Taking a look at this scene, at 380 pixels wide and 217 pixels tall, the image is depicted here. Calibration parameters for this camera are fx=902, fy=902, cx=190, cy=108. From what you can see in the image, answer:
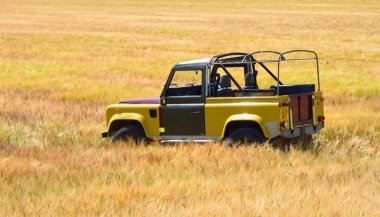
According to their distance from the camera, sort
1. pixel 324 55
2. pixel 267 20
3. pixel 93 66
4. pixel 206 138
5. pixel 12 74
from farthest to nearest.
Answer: pixel 267 20, pixel 324 55, pixel 93 66, pixel 12 74, pixel 206 138

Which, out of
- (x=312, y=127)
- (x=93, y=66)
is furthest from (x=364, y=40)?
(x=312, y=127)

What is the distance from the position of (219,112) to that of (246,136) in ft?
1.75

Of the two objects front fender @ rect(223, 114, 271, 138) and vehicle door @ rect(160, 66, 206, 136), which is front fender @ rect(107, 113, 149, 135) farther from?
front fender @ rect(223, 114, 271, 138)

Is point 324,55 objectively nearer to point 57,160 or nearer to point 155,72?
point 155,72

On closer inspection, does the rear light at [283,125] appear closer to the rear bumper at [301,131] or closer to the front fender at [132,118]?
the rear bumper at [301,131]

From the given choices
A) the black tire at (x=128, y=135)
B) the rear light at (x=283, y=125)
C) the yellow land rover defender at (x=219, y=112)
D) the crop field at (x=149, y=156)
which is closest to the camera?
the crop field at (x=149, y=156)

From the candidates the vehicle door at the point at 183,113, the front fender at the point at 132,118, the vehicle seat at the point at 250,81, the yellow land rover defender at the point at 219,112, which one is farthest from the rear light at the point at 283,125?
the front fender at the point at 132,118

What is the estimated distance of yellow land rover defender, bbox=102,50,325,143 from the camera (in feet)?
34.8

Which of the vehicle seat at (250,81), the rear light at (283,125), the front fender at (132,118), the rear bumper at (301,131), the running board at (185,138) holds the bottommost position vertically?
the running board at (185,138)

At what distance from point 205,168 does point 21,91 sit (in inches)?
500

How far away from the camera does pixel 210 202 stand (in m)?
6.94

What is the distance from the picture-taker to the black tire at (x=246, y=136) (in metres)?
10.7

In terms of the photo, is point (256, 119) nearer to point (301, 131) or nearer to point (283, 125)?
point (283, 125)

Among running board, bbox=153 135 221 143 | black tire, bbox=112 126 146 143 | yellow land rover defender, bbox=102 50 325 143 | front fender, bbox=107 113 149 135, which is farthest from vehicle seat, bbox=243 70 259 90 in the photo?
black tire, bbox=112 126 146 143
